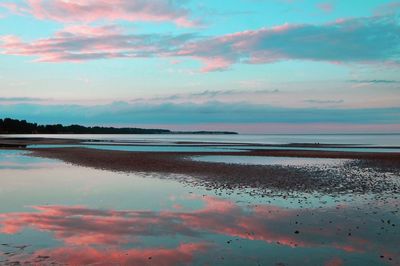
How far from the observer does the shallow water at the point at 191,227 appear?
959 centimetres

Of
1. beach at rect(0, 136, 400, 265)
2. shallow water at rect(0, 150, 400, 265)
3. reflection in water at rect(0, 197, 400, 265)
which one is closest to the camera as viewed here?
shallow water at rect(0, 150, 400, 265)

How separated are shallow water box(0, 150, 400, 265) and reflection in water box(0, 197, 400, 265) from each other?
27 mm

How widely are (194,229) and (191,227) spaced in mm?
306

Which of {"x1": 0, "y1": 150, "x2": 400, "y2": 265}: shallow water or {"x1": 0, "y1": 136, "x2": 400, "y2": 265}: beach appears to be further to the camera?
{"x1": 0, "y1": 136, "x2": 400, "y2": 265}: beach

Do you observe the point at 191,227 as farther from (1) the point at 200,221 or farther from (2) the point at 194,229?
(1) the point at 200,221

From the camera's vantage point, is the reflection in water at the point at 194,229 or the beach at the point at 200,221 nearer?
the beach at the point at 200,221

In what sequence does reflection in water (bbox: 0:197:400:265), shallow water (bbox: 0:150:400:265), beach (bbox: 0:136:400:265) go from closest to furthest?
shallow water (bbox: 0:150:400:265) < beach (bbox: 0:136:400:265) < reflection in water (bbox: 0:197:400:265)

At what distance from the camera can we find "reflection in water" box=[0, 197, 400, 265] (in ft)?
32.5

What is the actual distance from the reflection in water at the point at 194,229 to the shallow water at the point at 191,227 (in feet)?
0.09

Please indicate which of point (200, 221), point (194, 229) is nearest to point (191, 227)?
point (194, 229)

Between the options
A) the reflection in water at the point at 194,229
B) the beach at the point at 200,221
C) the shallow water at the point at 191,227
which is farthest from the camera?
the reflection in water at the point at 194,229

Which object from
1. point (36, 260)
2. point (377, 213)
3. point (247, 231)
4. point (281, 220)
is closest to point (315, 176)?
point (377, 213)

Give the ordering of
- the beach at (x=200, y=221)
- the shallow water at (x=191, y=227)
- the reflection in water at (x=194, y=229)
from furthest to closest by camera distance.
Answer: the reflection in water at (x=194, y=229) < the beach at (x=200, y=221) < the shallow water at (x=191, y=227)

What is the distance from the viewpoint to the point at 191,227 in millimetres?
12828
